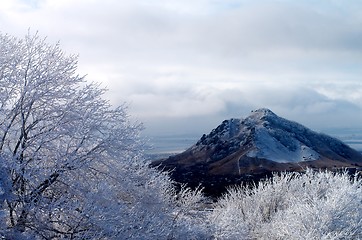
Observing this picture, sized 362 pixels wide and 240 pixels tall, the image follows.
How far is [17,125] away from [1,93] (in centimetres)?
136

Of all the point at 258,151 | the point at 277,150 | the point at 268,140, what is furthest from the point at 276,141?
the point at 258,151

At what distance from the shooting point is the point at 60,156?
21219mm

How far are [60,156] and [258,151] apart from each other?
10155cm

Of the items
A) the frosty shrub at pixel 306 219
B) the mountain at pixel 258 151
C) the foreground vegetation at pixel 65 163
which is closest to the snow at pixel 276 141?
the mountain at pixel 258 151

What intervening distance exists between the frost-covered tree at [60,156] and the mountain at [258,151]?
254 feet

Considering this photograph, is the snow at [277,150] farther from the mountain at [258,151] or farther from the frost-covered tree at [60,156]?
the frost-covered tree at [60,156]

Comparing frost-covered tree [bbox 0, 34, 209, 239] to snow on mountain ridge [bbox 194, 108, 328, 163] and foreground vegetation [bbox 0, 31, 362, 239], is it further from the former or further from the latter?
snow on mountain ridge [bbox 194, 108, 328, 163]

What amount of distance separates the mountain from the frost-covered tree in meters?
77.4

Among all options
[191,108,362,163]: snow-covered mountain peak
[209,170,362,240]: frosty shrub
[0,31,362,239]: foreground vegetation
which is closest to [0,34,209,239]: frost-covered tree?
[0,31,362,239]: foreground vegetation

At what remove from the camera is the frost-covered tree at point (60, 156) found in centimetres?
1998

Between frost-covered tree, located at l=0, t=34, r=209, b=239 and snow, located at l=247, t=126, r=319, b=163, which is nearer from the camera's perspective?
frost-covered tree, located at l=0, t=34, r=209, b=239

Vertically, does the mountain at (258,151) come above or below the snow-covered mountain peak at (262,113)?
below

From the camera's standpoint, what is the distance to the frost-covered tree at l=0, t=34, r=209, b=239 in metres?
20.0

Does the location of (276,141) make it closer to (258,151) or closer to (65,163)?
(258,151)
